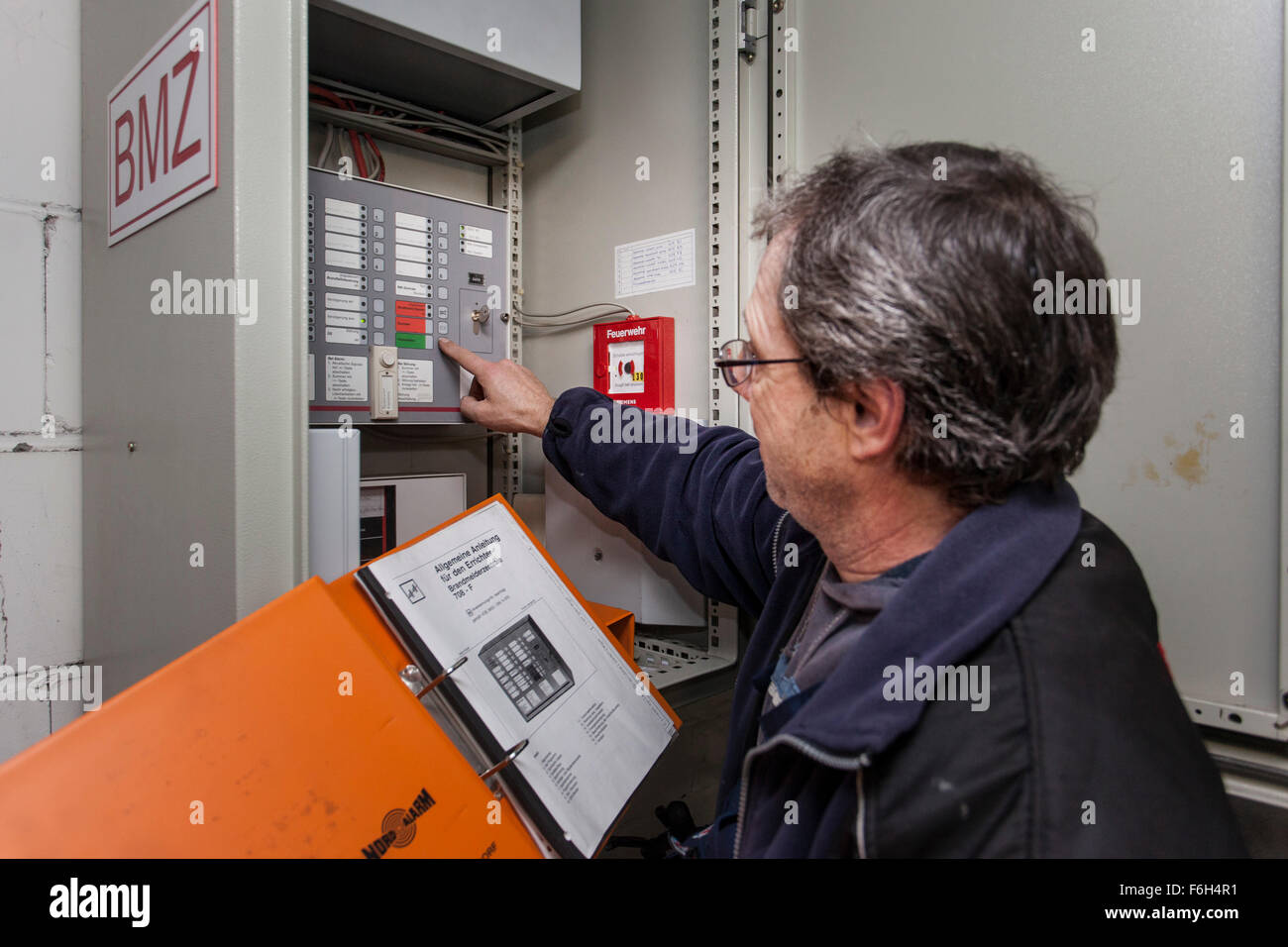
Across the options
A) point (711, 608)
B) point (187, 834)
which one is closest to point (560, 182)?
point (711, 608)

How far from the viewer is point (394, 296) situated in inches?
47.3

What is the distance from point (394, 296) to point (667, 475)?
0.57m

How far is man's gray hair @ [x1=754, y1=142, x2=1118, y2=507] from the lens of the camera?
0.60m

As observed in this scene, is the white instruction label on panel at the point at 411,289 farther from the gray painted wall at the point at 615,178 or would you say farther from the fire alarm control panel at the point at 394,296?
the gray painted wall at the point at 615,178

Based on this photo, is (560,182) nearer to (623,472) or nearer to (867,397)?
(623,472)

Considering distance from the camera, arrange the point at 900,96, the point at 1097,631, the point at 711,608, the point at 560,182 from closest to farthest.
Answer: the point at 1097,631
the point at 900,96
the point at 711,608
the point at 560,182

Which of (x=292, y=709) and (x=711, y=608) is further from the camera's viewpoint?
(x=711, y=608)

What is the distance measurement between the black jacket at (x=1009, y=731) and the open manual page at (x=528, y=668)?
0.87 ft

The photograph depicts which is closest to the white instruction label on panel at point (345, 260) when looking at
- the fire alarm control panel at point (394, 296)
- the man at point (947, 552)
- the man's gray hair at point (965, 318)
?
the fire alarm control panel at point (394, 296)

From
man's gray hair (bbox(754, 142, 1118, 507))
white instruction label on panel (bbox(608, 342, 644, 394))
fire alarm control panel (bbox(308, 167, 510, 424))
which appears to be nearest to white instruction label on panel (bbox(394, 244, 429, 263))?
fire alarm control panel (bbox(308, 167, 510, 424))

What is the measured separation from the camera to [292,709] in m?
0.68

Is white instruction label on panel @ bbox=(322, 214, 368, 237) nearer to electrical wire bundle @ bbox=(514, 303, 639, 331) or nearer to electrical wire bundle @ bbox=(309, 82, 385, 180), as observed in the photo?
electrical wire bundle @ bbox=(309, 82, 385, 180)

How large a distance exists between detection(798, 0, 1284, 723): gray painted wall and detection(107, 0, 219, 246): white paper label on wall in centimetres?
99

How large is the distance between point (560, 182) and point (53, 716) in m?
1.44
